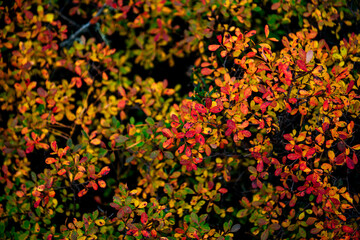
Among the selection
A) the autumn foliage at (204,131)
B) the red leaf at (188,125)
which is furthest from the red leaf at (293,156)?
the red leaf at (188,125)

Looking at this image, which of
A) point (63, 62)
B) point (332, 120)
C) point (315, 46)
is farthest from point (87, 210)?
point (315, 46)

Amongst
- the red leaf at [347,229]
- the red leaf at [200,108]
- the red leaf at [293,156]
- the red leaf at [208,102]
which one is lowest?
the red leaf at [347,229]

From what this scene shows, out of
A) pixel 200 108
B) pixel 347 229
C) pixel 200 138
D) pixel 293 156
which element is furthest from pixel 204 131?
pixel 347 229

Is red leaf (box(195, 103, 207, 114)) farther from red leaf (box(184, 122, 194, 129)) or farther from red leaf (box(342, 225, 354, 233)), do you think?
red leaf (box(342, 225, 354, 233))

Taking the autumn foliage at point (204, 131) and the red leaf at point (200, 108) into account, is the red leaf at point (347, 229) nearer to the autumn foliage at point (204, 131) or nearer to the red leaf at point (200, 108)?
the autumn foliage at point (204, 131)

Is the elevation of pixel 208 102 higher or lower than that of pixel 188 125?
higher

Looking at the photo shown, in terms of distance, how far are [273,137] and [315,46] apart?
811mm

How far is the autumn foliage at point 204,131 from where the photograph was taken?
6.49ft

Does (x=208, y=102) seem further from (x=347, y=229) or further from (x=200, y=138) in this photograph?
(x=347, y=229)

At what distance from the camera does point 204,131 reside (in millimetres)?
1935

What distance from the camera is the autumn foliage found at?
1.98 m

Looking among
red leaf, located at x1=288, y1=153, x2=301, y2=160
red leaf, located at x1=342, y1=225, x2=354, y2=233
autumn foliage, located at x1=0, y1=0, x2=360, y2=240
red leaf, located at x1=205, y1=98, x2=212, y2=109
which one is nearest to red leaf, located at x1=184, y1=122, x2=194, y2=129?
autumn foliage, located at x1=0, y1=0, x2=360, y2=240

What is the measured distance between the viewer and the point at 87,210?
9.71ft

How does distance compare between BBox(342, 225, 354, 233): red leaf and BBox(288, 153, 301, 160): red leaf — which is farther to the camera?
BBox(342, 225, 354, 233): red leaf
